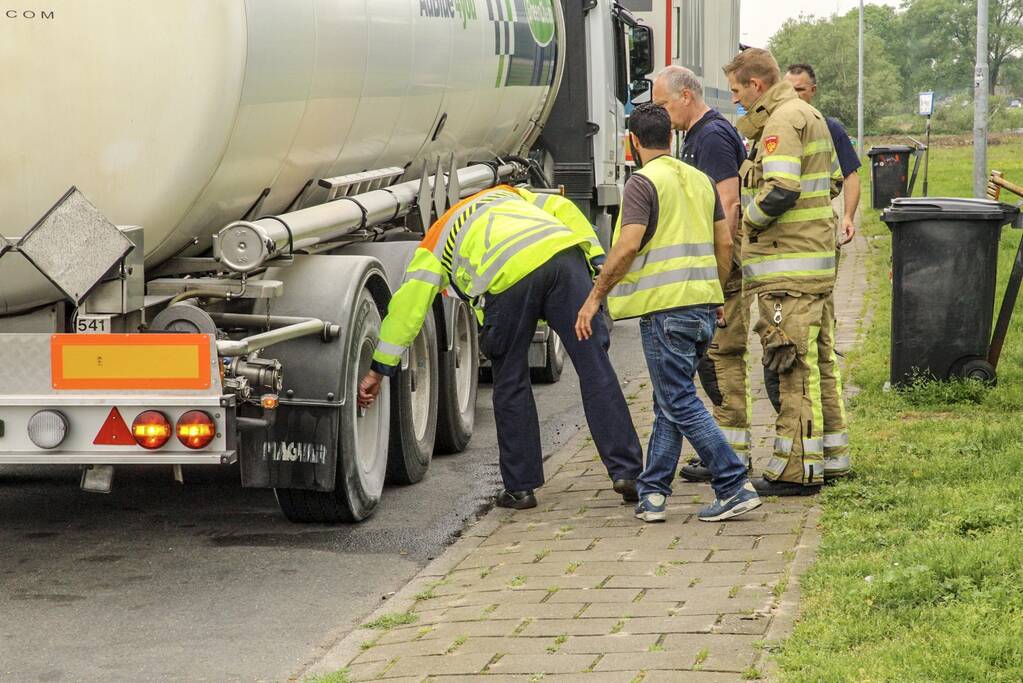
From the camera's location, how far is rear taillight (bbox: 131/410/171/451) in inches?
224

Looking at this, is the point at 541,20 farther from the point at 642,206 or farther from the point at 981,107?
the point at 981,107

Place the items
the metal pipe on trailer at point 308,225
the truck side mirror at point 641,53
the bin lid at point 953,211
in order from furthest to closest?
1. the truck side mirror at point 641,53
2. the bin lid at point 953,211
3. the metal pipe on trailer at point 308,225

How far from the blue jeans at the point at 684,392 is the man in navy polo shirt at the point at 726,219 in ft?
1.37

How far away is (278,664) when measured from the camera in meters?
4.92

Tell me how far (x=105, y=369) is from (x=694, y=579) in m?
2.23

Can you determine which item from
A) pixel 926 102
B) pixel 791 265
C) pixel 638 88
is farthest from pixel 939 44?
pixel 791 265

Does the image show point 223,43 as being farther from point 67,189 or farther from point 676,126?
point 676,126

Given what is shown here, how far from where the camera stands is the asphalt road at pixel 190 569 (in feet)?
16.5

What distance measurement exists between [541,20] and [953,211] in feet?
10.5

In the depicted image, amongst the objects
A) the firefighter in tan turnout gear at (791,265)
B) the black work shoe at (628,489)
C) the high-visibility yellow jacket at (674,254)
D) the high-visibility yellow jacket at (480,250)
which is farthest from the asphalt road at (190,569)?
the firefighter in tan turnout gear at (791,265)

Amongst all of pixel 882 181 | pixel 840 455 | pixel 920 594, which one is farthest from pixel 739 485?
pixel 882 181

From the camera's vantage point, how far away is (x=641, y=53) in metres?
13.0

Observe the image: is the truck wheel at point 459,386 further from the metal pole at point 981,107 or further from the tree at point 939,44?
the tree at point 939,44

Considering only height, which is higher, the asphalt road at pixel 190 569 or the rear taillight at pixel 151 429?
the rear taillight at pixel 151 429
